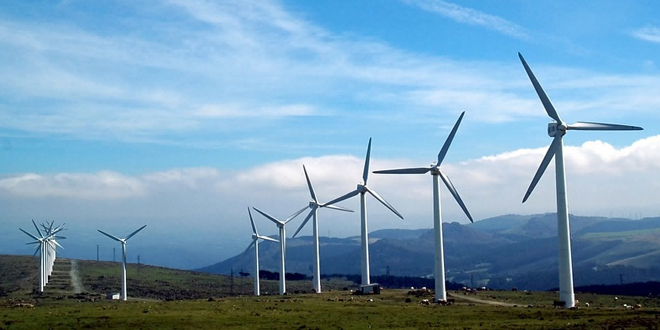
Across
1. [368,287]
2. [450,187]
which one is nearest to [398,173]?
[450,187]

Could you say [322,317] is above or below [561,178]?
below

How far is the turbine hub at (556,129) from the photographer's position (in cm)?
7588

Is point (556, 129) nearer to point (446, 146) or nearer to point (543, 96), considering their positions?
point (543, 96)

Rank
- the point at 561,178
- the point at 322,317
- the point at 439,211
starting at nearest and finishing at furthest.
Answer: the point at 322,317 < the point at 561,178 < the point at 439,211

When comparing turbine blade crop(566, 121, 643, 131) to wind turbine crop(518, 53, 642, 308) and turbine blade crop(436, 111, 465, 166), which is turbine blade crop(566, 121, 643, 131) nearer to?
wind turbine crop(518, 53, 642, 308)

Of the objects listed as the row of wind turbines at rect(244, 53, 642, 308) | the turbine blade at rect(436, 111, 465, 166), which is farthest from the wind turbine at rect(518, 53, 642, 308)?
the turbine blade at rect(436, 111, 465, 166)

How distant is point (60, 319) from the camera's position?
67625mm

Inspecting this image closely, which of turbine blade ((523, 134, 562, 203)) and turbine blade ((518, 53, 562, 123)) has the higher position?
turbine blade ((518, 53, 562, 123))

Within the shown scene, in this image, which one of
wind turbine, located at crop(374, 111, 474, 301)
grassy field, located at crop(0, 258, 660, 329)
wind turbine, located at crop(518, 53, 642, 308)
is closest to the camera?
grassy field, located at crop(0, 258, 660, 329)

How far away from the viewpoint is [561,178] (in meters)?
73.6

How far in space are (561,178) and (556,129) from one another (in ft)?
17.7

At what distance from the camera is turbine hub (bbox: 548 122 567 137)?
75.9m

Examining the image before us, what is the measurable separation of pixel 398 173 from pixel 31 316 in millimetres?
47201

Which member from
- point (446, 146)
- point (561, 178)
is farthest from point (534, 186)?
point (446, 146)
